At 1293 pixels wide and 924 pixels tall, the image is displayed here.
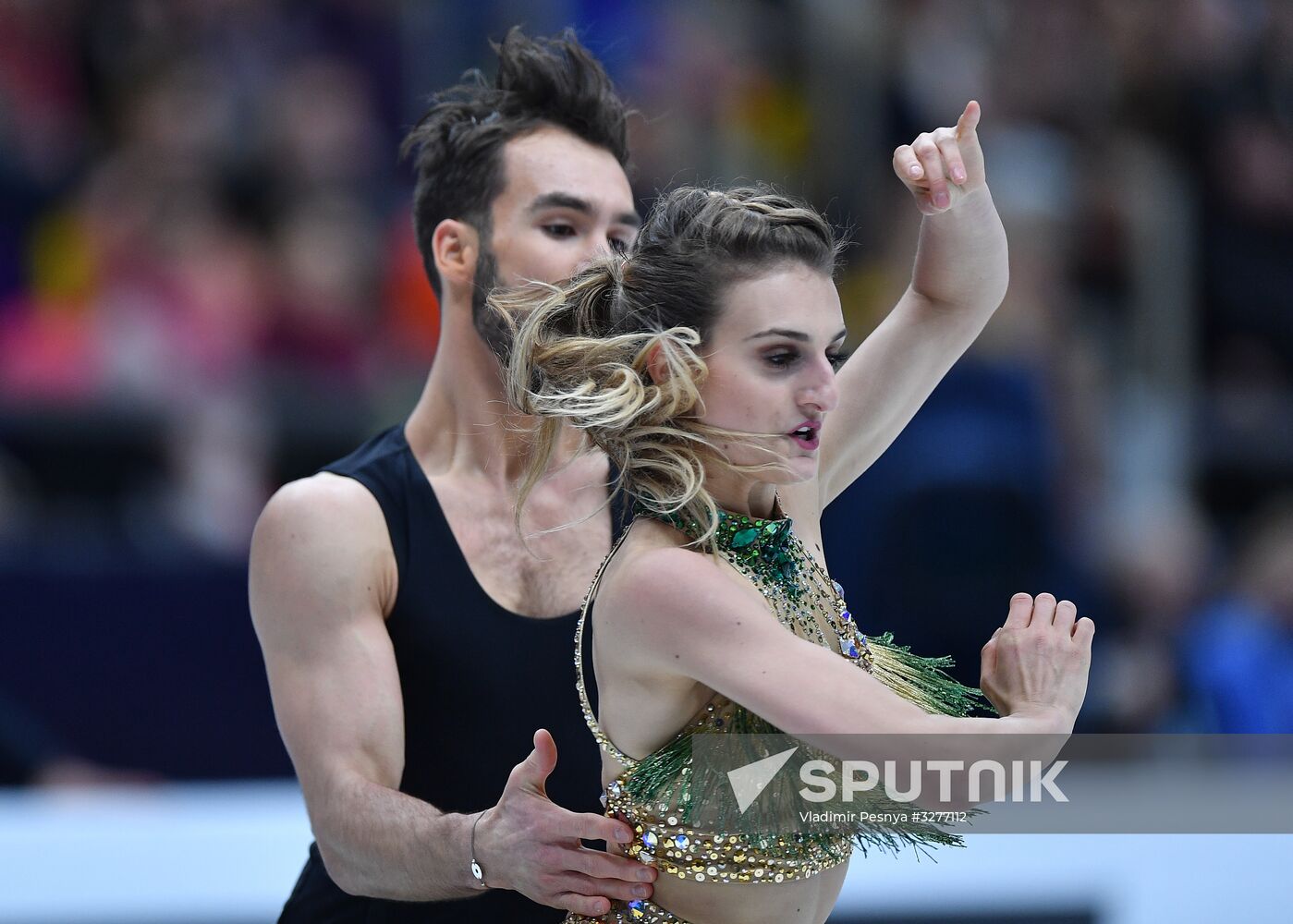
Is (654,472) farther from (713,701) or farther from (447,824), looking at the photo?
(447,824)

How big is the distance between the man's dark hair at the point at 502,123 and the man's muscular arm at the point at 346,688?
546 millimetres

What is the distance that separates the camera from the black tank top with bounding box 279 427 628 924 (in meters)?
2.61

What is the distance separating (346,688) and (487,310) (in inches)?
25.9

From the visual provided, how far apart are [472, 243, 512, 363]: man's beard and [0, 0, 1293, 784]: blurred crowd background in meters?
1.97

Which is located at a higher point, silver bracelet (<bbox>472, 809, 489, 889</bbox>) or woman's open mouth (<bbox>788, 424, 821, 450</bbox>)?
woman's open mouth (<bbox>788, 424, 821, 450</bbox>)

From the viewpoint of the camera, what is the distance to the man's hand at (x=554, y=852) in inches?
80.2

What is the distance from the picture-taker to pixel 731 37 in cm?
716

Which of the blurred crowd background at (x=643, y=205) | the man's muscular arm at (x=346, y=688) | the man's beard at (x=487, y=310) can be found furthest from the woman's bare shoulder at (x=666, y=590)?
the blurred crowd background at (x=643, y=205)

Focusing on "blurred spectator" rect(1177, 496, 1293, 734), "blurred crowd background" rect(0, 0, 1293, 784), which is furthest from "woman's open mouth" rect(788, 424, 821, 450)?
"blurred spectator" rect(1177, 496, 1293, 734)

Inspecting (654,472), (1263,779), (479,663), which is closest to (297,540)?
(479,663)

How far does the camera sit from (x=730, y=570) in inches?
78.2

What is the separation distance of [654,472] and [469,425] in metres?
0.84

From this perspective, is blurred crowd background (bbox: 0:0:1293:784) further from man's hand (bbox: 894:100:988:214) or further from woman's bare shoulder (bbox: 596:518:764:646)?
woman's bare shoulder (bbox: 596:518:764:646)

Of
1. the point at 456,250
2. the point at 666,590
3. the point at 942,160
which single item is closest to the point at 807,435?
the point at 666,590
